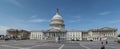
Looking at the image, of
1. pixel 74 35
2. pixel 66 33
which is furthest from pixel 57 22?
pixel 74 35

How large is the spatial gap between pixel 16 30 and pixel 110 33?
75.7 metres

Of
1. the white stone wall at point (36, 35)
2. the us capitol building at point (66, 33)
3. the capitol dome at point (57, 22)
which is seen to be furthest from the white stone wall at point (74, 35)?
the white stone wall at point (36, 35)

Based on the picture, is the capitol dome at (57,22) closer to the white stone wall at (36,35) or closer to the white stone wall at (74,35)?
the white stone wall at (74,35)

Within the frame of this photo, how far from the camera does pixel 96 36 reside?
477 ft

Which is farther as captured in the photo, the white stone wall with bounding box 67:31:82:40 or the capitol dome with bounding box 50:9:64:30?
the white stone wall with bounding box 67:31:82:40

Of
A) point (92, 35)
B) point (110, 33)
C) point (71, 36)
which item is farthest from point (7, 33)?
point (110, 33)

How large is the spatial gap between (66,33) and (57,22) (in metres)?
13.8

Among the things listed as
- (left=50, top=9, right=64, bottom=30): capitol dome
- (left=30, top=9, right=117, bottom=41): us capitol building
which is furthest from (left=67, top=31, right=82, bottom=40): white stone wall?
(left=50, top=9, right=64, bottom=30): capitol dome

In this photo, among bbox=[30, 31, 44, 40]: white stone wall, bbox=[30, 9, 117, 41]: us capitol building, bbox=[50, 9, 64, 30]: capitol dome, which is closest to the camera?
bbox=[50, 9, 64, 30]: capitol dome

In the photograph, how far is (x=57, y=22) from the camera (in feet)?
460

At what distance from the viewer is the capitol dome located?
141 m

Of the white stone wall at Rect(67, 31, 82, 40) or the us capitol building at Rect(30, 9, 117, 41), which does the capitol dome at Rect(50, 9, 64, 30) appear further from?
the white stone wall at Rect(67, 31, 82, 40)

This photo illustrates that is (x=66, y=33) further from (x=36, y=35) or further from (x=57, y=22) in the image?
(x=36, y=35)

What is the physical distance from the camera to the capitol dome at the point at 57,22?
141m
